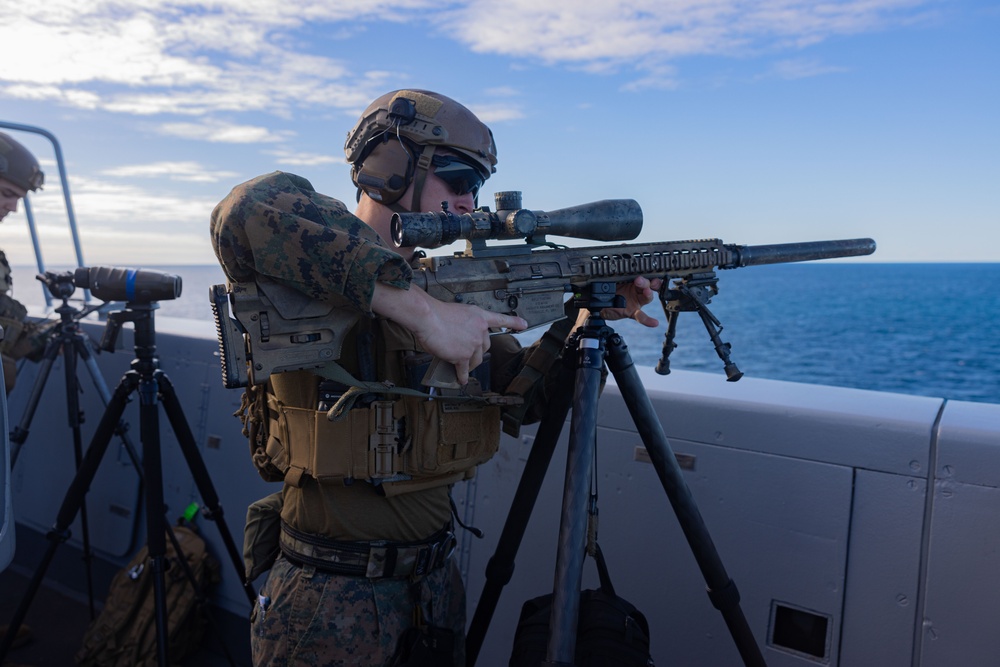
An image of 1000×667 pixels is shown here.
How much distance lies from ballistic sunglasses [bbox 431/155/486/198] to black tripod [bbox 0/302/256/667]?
194 cm

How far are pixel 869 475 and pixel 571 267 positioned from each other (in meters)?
1.16

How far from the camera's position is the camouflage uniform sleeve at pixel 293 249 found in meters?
1.65

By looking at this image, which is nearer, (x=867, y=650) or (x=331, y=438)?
(x=331, y=438)

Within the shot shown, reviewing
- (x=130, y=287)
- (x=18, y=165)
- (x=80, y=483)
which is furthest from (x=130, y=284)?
(x=18, y=165)

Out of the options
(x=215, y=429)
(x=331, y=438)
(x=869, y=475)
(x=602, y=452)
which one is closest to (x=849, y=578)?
(x=869, y=475)

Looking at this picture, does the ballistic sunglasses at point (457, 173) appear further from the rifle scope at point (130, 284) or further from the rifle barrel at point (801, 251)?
the rifle scope at point (130, 284)

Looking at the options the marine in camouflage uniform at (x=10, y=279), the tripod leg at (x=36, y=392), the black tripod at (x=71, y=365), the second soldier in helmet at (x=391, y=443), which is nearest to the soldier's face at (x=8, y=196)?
the marine in camouflage uniform at (x=10, y=279)

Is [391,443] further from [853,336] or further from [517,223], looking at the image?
[853,336]

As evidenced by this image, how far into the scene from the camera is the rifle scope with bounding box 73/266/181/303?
3.34 metres

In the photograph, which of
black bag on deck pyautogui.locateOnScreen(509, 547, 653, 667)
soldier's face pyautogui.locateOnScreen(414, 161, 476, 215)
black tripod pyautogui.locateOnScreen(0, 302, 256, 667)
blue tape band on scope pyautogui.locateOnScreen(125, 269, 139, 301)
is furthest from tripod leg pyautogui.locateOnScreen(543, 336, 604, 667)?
blue tape band on scope pyautogui.locateOnScreen(125, 269, 139, 301)

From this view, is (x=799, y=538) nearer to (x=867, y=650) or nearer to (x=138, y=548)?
(x=867, y=650)

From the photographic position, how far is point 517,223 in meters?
1.92

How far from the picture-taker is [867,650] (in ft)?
7.73

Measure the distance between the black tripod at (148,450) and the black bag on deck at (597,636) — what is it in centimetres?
169
